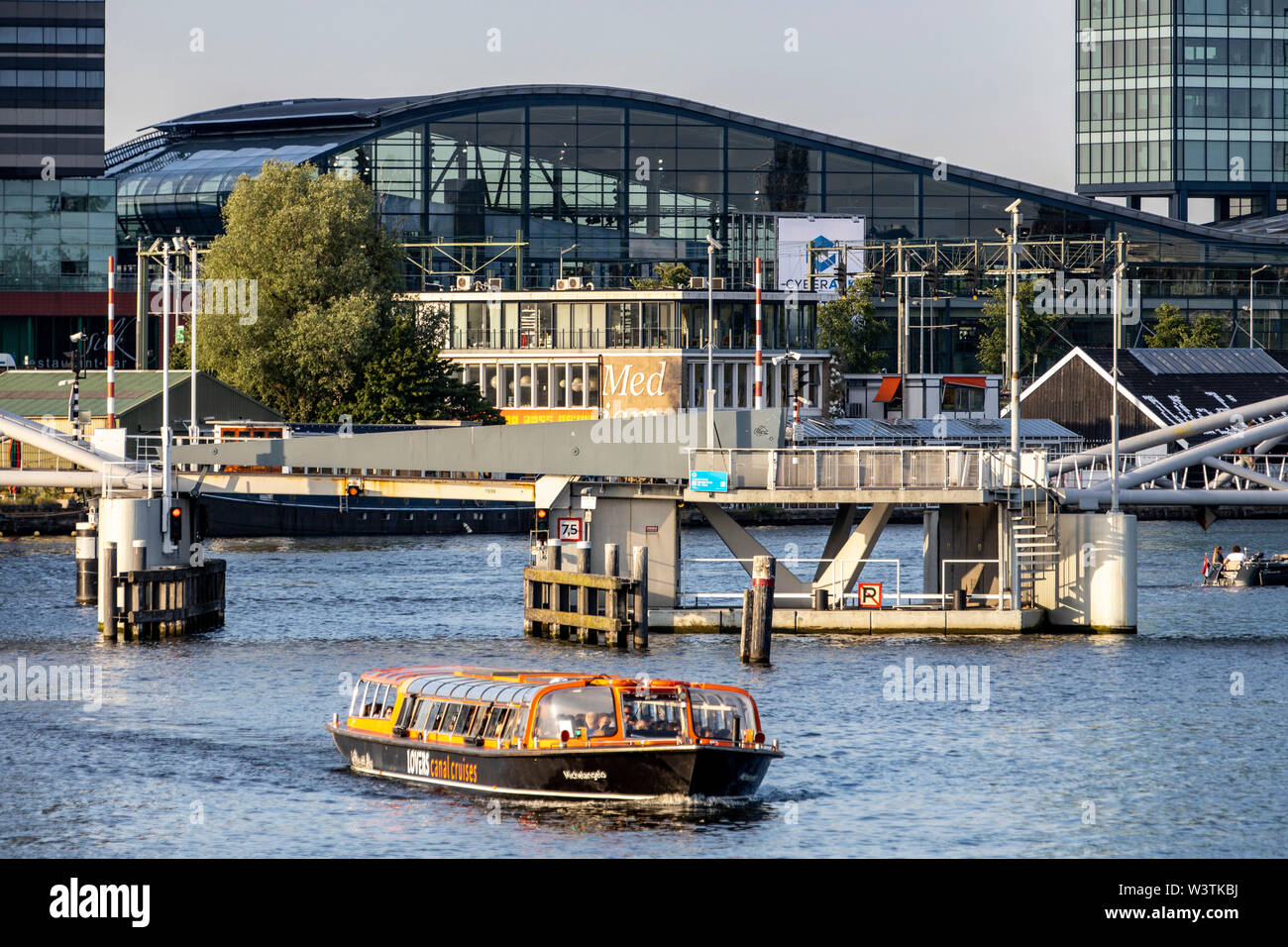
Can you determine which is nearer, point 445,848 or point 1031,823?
point 445,848

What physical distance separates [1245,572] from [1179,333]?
81.5 metres

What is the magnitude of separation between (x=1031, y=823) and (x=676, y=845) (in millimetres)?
7760

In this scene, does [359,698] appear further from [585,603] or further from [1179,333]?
[1179,333]

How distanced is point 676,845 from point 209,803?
10664mm

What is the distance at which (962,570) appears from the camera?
67.8 m

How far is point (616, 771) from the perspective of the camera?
40.5 metres

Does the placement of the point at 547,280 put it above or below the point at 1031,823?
above

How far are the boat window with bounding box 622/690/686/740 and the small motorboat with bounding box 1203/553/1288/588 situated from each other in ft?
180

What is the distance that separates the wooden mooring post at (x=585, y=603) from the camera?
61.8 meters

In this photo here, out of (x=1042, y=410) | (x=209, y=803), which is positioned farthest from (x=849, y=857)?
(x=1042, y=410)
